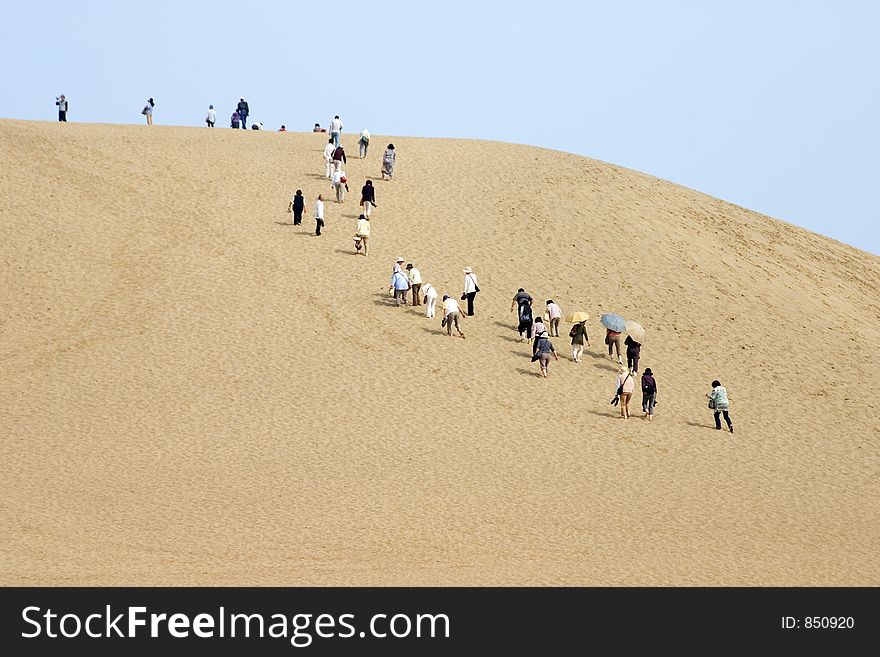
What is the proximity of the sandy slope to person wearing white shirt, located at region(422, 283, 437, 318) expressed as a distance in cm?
50

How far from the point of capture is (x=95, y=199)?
39781mm

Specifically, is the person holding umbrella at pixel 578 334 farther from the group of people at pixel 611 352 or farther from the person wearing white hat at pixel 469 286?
the person wearing white hat at pixel 469 286

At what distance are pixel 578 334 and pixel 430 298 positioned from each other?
4772 millimetres

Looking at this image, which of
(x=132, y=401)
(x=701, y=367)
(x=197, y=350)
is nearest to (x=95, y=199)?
(x=197, y=350)

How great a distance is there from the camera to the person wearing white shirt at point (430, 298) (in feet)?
108

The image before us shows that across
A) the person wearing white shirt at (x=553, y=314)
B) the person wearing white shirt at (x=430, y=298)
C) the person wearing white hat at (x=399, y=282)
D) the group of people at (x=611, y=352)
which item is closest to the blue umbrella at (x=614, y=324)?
the group of people at (x=611, y=352)

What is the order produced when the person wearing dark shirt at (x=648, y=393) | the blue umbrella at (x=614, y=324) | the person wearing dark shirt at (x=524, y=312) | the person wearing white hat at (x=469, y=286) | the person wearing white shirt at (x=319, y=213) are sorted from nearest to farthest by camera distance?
the person wearing dark shirt at (x=648, y=393) < the blue umbrella at (x=614, y=324) < the person wearing dark shirt at (x=524, y=312) < the person wearing white hat at (x=469, y=286) < the person wearing white shirt at (x=319, y=213)

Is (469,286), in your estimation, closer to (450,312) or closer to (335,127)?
(450,312)

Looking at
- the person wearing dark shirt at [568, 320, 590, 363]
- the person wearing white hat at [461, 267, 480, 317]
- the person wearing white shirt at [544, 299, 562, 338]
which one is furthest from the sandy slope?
the person wearing white shirt at [544, 299, 562, 338]

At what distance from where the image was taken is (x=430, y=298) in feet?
108

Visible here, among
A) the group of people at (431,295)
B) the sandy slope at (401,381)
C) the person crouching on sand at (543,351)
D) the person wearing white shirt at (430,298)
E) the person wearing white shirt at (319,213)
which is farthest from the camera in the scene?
the person wearing white shirt at (319,213)

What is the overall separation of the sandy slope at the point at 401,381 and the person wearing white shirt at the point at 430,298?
50 centimetres

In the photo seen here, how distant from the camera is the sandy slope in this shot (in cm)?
1873

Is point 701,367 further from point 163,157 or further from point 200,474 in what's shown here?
point 163,157
